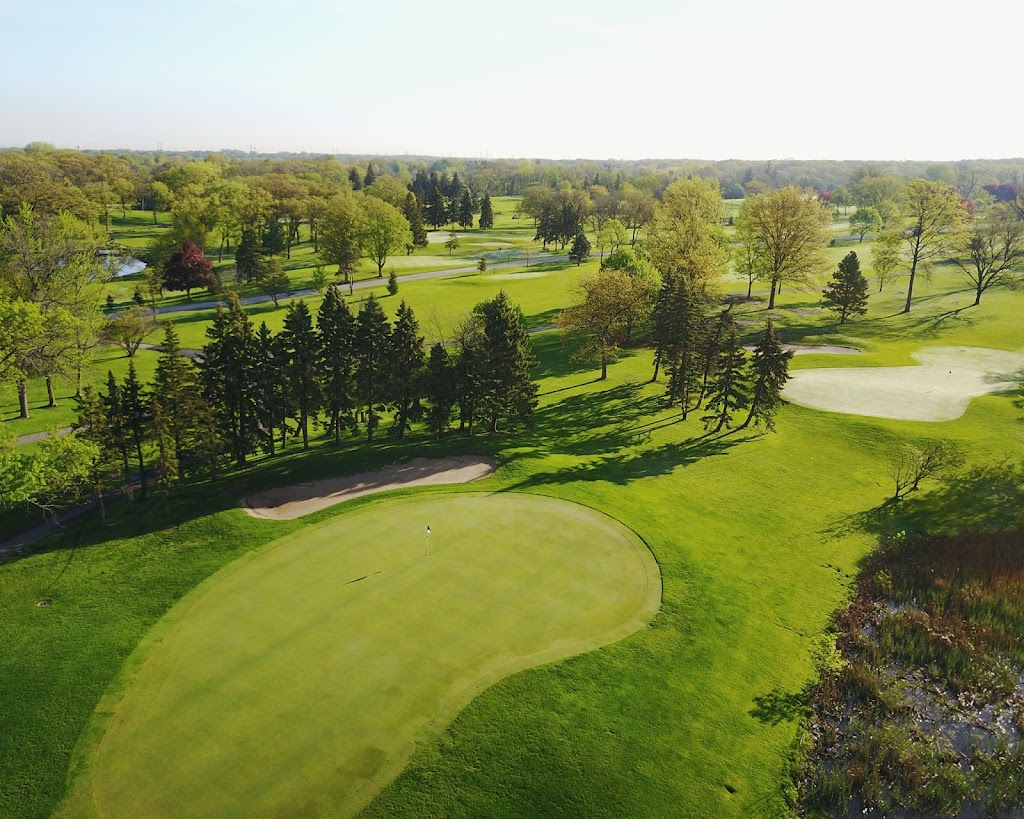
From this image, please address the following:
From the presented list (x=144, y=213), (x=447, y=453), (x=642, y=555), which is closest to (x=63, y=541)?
(x=447, y=453)

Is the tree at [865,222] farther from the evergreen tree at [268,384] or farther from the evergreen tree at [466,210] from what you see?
the evergreen tree at [268,384]

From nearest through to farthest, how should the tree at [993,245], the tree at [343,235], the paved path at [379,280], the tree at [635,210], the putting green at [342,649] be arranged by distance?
the putting green at [342,649] → the tree at [993,245] → the paved path at [379,280] → the tree at [343,235] → the tree at [635,210]

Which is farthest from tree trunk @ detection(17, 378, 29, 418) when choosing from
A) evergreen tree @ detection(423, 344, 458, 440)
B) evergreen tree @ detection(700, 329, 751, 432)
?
evergreen tree @ detection(700, 329, 751, 432)

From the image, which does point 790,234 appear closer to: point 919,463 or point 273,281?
point 919,463

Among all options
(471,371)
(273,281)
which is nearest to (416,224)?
(273,281)

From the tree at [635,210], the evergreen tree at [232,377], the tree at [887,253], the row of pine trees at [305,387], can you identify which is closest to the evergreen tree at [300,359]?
the row of pine trees at [305,387]

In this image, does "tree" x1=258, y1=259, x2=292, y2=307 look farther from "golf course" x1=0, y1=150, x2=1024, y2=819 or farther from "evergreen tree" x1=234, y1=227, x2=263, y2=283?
"golf course" x1=0, y1=150, x2=1024, y2=819
